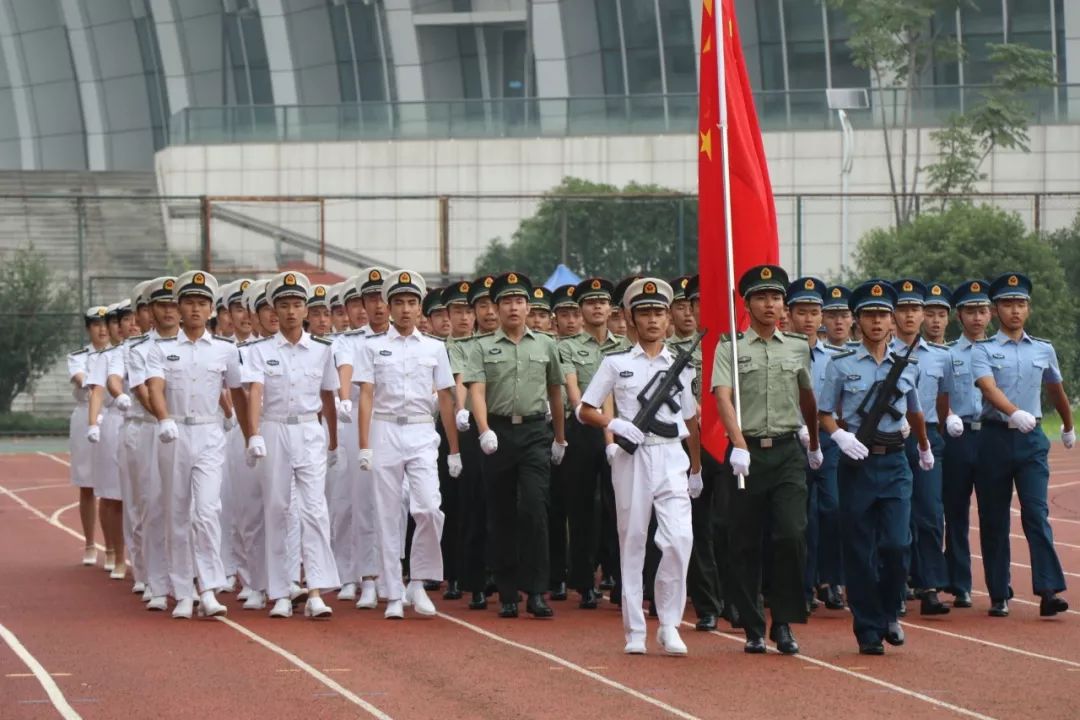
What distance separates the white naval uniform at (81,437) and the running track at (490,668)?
2469mm

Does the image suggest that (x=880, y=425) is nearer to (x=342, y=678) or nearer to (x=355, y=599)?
(x=342, y=678)

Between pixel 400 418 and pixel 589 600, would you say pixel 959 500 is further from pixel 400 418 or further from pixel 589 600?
pixel 400 418

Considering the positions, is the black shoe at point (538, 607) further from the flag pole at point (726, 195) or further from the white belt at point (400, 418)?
the flag pole at point (726, 195)

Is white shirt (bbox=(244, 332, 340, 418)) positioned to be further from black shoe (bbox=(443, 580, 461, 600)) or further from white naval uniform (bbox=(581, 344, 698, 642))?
white naval uniform (bbox=(581, 344, 698, 642))

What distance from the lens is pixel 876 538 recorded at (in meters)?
12.0

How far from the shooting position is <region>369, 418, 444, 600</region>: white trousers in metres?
13.6

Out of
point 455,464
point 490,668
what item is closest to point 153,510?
point 455,464

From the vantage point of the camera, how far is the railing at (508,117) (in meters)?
41.8

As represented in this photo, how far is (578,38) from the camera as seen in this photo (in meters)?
48.5

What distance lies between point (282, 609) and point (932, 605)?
4.22 meters

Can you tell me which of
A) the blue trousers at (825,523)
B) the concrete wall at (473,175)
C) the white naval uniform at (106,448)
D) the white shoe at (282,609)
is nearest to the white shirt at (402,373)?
the white shoe at (282,609)

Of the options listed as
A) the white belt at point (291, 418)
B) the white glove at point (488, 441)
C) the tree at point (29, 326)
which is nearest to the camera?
the white glove at point (488, 441)

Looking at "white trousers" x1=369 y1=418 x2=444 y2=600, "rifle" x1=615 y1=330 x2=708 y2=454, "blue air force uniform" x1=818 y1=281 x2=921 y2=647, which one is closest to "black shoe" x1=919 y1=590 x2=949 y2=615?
"blue air force uniform" x1=818 y1=281 x2=921 y2=647

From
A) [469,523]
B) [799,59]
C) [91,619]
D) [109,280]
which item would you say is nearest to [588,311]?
[469,523]
